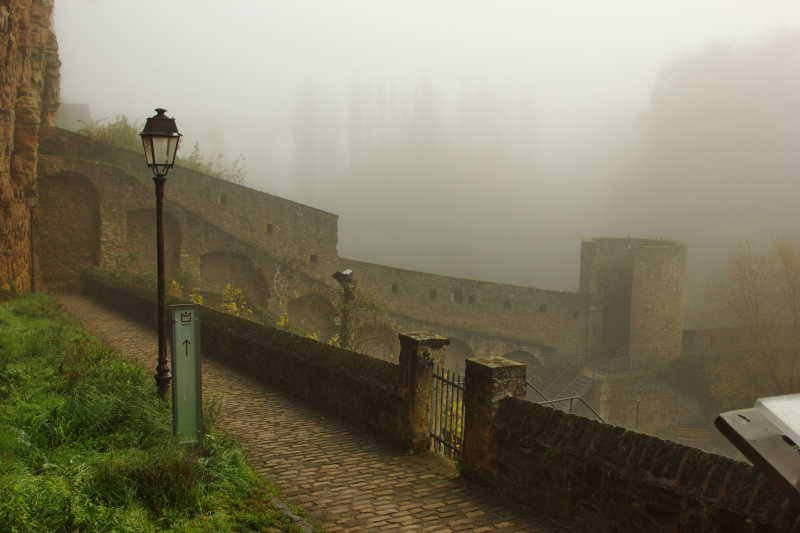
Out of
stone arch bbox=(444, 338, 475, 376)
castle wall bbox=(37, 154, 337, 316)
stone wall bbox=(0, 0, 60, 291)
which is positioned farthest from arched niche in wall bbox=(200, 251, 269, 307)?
stone arch bbox=(444, 338, 475, 376)

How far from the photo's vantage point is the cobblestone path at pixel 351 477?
216 inches

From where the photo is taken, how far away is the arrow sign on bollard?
577cm

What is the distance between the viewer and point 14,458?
4812 millimetres

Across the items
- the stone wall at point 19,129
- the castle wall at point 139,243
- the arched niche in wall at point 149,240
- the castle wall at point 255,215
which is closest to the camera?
the stone wall at point 19,129

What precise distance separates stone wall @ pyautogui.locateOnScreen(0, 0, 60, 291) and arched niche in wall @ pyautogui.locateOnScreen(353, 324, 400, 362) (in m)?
14.1

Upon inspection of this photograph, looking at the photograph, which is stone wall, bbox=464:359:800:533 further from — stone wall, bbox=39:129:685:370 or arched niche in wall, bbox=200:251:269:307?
arched niche in wall, bbox=200:251:269:307

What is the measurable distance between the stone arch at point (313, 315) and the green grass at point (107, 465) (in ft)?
67.7

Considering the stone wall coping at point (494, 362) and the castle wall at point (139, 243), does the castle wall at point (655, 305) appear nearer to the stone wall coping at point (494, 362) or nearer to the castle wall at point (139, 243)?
the castle wall at point (139, 243)

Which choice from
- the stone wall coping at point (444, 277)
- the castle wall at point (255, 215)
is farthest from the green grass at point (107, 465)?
the stone wall coping at point (444, 277)

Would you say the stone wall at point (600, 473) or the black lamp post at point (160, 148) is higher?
the black lamp post at point (160, 148)

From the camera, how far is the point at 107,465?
462 cm

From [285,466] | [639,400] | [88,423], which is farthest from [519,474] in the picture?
[639,400]

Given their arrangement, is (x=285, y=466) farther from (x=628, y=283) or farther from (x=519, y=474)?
(x=628, y=283)

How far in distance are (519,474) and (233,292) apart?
803 inches
